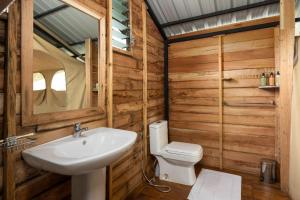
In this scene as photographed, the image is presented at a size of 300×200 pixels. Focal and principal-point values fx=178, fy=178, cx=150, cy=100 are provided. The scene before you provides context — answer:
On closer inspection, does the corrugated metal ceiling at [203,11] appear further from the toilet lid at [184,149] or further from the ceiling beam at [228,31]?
the toilet lid at [184,149]

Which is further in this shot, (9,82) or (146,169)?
(146,169)

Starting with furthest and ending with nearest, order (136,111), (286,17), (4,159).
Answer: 1. (136,111)
2. (286,17)
3. (4,159)

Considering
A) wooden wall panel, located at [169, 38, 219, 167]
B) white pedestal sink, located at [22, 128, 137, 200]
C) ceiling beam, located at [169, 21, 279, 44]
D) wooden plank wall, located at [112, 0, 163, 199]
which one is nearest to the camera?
white pedestal sink, located at [22, 128, 137, 200]

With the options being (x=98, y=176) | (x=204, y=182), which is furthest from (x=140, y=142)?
(x=98, y=176)

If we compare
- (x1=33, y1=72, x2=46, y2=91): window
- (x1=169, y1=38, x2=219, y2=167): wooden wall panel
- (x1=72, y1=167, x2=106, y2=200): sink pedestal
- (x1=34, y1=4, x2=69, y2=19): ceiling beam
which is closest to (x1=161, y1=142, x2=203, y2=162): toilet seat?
(x1=169, y1=38, x2=219, y2=167): wooden wall panel

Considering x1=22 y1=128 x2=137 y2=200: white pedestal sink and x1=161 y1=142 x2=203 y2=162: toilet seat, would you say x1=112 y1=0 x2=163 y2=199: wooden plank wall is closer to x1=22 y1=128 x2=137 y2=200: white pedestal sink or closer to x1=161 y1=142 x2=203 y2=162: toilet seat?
x1=161 y1=142 x2=203 y2=162: toilet seat

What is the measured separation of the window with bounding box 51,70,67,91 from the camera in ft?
4.15

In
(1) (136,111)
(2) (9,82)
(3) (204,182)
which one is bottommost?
(3) (204,182)

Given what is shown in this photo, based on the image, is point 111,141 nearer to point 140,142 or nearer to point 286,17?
point 140,142

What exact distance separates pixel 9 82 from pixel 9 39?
23 cm

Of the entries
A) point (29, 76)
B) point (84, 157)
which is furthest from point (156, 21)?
point (84, 157)

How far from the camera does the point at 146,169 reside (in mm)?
2402

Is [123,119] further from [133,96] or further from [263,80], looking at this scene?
[263,80]

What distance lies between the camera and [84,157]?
32.8 inches
